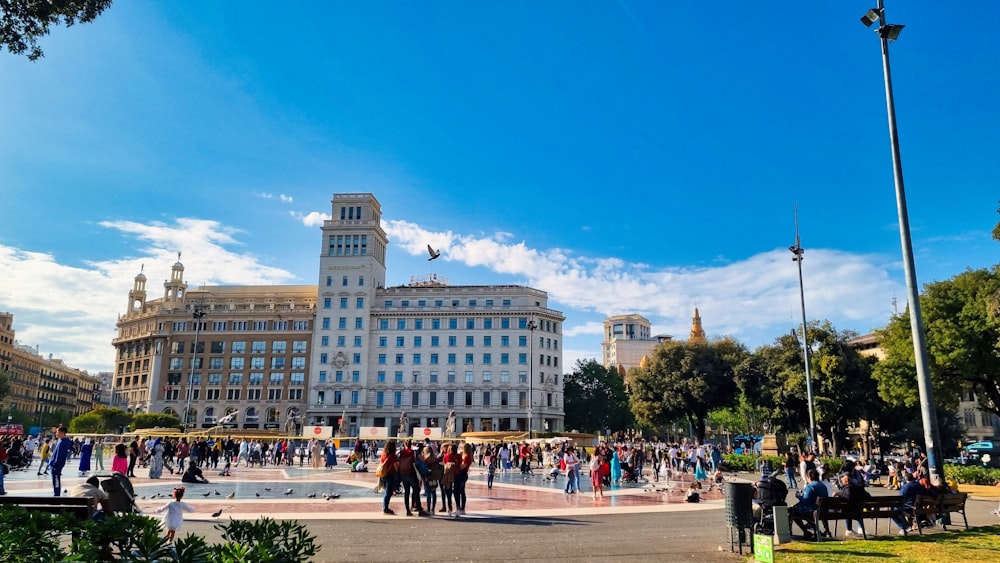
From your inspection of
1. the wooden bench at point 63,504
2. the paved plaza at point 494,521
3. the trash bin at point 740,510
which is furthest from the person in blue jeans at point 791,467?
the wooden bench at point 63,504

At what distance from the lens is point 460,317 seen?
91312 mm

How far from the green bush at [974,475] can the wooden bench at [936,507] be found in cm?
1459

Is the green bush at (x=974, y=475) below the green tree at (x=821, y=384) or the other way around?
below

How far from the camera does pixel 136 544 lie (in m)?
5.28

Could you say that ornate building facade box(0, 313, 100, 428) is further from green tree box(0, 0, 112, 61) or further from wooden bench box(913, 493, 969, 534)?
wooden bench box(913, 493, 969, 534)

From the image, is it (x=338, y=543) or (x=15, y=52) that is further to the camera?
(x=15, y=52)

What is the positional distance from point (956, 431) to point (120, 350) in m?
117

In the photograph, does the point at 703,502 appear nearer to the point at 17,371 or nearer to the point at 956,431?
the point at 956,431

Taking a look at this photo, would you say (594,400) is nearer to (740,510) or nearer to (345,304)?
(345,304)

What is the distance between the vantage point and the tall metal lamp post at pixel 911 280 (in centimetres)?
1438

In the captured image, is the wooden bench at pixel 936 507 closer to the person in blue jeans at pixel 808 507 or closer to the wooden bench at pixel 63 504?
the person in blue jeans at pixel 808 507

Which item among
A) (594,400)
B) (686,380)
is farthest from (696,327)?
(686,380)

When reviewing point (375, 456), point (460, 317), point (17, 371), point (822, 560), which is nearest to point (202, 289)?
point (17, 371)

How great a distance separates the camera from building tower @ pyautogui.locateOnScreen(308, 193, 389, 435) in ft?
295
